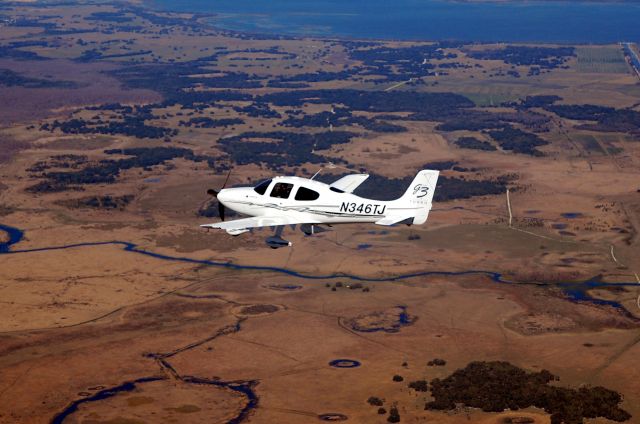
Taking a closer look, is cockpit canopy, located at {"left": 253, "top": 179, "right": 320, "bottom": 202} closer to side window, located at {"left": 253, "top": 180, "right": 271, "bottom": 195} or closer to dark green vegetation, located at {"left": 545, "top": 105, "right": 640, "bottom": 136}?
side window, located at {"left": 253, "top": 180, "right": 271, "bottom": 195}

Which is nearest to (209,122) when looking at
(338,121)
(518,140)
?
(338,121)

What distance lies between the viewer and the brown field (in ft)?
212

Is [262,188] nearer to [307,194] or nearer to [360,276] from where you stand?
[307,194]

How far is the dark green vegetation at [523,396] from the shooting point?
6041cm

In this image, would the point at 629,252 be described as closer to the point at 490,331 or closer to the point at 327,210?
the point at 490,331

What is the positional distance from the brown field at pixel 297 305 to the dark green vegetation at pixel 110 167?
11.0ft

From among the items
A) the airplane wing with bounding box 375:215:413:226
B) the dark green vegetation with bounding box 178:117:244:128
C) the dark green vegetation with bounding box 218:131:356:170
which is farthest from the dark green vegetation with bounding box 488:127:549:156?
the airplane wing with bounding box 375:215:413:226

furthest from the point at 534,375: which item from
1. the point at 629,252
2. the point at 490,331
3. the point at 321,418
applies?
the point at 629,252

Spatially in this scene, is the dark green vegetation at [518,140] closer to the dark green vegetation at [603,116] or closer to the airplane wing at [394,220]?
the dark green vegetation at [603,116]

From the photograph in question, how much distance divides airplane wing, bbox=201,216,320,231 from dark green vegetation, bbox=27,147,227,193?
73410 mm

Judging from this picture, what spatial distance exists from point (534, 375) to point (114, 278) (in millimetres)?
40714

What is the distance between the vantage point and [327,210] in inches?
2312

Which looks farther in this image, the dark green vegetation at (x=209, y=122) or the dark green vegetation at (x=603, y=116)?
the dark green vegetation at (x=209, y=122)

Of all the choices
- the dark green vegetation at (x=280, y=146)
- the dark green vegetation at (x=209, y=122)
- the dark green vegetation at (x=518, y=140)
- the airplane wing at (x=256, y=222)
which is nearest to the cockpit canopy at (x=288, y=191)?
the airplane wing at (x=256, y=222)
